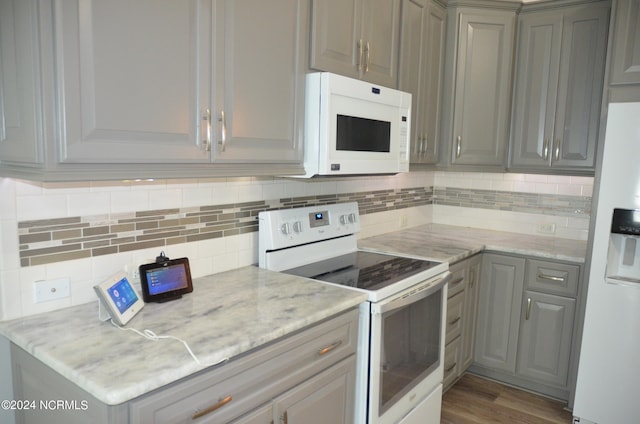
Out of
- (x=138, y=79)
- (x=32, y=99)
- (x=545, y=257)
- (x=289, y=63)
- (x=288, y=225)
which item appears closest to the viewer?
(x=32, y=99)

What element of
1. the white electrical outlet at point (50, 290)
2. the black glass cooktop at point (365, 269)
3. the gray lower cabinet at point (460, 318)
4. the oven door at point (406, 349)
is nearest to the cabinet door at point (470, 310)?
the gray lower cabinet at point (460, 318)

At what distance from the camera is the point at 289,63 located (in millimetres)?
1897

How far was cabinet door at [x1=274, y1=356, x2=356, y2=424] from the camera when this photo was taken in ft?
5.16

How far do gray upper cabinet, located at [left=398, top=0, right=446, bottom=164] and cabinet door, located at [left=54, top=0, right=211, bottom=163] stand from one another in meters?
1.41

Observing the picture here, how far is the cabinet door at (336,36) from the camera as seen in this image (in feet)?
6.55

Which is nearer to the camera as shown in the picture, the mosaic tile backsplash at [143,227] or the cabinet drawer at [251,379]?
the cabinet drawer at [251,379]

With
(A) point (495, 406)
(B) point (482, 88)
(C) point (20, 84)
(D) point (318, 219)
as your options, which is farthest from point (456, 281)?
(C) point (20, 84)

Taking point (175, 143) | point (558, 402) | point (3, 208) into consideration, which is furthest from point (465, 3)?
point (3, 208)

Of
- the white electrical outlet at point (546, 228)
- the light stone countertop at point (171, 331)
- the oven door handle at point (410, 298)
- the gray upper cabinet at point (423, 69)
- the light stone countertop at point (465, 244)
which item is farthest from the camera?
the white electrical outlet at point (546, 228)

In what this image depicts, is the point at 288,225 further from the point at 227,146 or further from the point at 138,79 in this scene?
the point at 138,79

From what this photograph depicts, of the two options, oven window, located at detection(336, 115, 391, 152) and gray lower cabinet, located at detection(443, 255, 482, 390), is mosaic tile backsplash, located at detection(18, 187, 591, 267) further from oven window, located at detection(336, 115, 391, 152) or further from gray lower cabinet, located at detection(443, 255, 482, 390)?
gray lower cabinet, located at detection(443, 255, 482, 390)

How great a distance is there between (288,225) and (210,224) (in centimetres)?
39

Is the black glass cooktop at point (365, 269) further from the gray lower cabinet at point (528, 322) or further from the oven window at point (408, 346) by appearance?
the gray lower cabinet at point (528, 322)

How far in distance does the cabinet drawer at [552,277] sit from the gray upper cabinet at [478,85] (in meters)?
0.76
